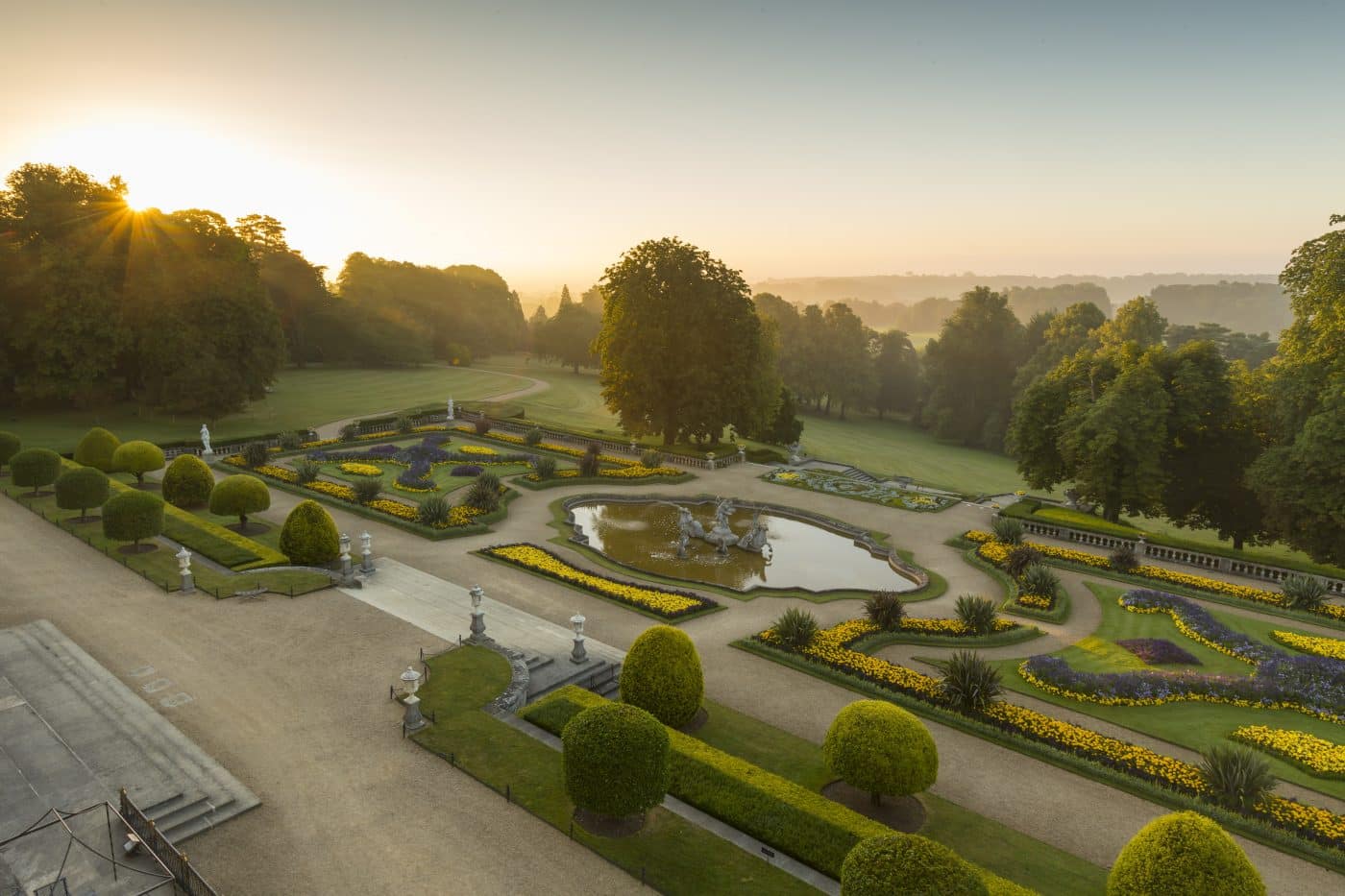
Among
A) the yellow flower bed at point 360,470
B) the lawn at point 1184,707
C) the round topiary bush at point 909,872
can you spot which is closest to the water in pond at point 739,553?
the lawn at point 1184,707

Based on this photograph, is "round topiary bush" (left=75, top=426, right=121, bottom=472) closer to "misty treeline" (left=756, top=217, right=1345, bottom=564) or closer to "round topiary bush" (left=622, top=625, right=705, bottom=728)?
"round topiary bush" (left=622, top=625, right=705, bottom=728)

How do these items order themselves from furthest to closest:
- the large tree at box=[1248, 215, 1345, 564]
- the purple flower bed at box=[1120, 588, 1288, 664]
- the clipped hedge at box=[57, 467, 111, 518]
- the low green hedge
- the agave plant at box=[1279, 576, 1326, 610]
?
the clipped hedge at box=[57, 467, 111, 518]
the large tree at box=[1248, 215, 1345, 564]
the agave plant at box=[1279, 576, 1326, 610]
the purple flower bed at box=[1120, 588, 1288, 664]
the low green hedge

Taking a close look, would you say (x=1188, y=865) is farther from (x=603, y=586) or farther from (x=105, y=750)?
(x=105, y=750)

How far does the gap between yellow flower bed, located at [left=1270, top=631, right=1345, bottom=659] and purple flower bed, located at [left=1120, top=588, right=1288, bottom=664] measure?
1.13 meters

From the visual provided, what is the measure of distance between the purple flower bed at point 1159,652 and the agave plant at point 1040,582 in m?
4.24

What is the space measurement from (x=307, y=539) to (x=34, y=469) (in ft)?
62.1

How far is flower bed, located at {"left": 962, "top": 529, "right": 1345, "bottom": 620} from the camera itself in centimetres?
2862

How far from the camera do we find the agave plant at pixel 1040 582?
1123 inches

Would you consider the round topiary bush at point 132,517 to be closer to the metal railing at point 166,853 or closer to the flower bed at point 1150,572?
the metal railing at point 166,853

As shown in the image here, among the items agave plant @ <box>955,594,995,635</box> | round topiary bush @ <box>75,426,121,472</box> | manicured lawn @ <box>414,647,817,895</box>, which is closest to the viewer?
manicured lawn @ <box>414,647,817,895</box>

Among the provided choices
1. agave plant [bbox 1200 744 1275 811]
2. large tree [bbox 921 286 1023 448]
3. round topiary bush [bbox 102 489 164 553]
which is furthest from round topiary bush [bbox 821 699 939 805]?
large tree [bbox 921 286 1023 448]

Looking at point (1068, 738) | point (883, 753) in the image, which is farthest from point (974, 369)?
point (883, 753)

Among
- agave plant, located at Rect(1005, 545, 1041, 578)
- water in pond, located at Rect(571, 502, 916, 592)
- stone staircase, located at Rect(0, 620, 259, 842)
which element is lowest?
stone staircase, located at Rect(0, 620, 259, 842)

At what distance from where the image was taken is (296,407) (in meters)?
73.1
